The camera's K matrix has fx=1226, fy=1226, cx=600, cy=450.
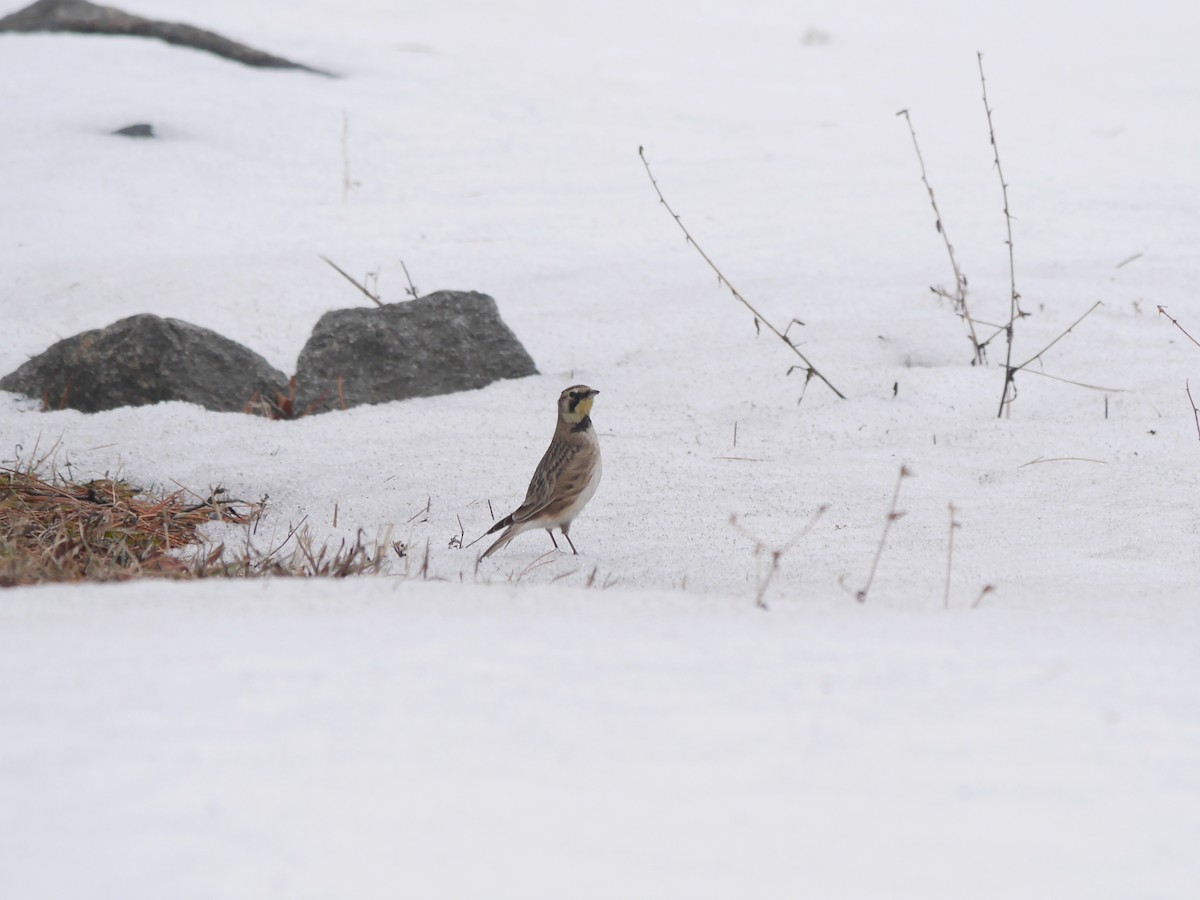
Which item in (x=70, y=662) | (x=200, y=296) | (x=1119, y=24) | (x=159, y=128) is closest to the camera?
(x=70, y=662)

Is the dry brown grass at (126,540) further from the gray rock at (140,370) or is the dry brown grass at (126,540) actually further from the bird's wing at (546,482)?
the gray rock at (140,370)

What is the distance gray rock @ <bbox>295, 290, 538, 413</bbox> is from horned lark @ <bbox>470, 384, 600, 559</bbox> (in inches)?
57.7

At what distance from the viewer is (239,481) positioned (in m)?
4.55

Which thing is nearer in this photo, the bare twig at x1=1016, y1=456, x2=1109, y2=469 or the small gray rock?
the bare twig at x1=1016, y1=456, x2=1109, y2=469

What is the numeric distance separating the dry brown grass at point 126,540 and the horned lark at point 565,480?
0.47 meters

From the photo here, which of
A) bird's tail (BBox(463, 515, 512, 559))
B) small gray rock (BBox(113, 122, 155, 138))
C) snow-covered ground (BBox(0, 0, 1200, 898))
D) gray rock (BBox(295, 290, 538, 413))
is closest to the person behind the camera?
snow-covered ground (BBox(0, 0, 1200, 898))

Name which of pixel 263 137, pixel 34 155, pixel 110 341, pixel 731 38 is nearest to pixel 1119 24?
pixel 731 38

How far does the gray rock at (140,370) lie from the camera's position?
5.32 m

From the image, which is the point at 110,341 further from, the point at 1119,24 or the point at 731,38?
the point at 1119,24

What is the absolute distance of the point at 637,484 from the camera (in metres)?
4.64

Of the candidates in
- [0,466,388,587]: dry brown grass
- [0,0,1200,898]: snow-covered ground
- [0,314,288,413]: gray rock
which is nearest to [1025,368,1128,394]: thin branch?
[0,0,1200,898]: snow-covered ground

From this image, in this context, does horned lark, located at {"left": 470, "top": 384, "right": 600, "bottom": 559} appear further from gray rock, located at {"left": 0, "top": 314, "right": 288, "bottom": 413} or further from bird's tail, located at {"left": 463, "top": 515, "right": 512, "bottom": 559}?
gray rock, located at {"left": 0, "top": 314, "right": 288, "bottom": 413}

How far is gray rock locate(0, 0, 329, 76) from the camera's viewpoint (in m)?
10.7

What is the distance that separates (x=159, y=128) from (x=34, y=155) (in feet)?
3.12
